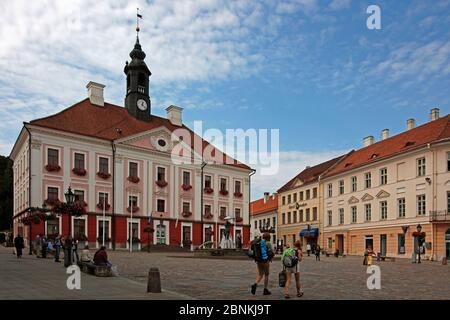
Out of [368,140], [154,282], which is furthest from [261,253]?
[368,140]

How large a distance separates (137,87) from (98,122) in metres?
8.01

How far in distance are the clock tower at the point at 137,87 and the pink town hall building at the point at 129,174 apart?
0.12 meters

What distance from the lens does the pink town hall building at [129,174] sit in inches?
1759

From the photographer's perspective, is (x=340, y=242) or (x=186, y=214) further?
(x=340, y=242)

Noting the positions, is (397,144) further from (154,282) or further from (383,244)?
(154,282)

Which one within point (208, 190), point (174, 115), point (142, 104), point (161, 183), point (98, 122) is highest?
point (142, 104)

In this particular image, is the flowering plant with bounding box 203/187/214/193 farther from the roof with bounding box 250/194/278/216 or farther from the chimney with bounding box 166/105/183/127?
the roof with bounding box 250/194/278/216

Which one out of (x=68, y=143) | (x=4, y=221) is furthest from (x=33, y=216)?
(x=4, y=221)

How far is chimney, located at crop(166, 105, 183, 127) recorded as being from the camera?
59750mm

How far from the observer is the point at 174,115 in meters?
60.1

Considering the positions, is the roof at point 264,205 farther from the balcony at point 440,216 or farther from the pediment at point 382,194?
the balcony at point 440,216
